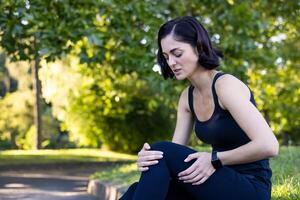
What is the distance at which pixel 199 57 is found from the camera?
9.17 feet

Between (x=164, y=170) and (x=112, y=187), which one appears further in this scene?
(x=112, y=187)

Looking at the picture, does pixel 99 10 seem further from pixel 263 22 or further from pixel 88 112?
pixel 88 112

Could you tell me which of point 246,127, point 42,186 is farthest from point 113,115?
point 246,127

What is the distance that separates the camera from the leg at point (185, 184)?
2.61m

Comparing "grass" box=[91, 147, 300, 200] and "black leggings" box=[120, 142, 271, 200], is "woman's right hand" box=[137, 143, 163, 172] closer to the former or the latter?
"black leggings" box=[120, 142, 271, 200]

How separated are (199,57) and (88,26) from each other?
532 centimetres

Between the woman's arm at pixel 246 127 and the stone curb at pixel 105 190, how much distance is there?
3.31m

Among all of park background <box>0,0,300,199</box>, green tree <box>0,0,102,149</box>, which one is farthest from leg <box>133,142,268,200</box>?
green tree <box>0,0,102,149</box>

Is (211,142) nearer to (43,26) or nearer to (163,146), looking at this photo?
(163,146)

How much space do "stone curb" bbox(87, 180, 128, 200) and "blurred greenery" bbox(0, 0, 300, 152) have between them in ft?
6.03

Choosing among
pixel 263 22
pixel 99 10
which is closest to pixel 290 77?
pixel 263 22

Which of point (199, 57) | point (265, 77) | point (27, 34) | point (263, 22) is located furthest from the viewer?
point (265, 77)

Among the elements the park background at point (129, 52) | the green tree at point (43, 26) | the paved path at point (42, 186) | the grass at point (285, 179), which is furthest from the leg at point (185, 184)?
the paved path at point (42, 186)

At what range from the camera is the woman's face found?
109 inches
